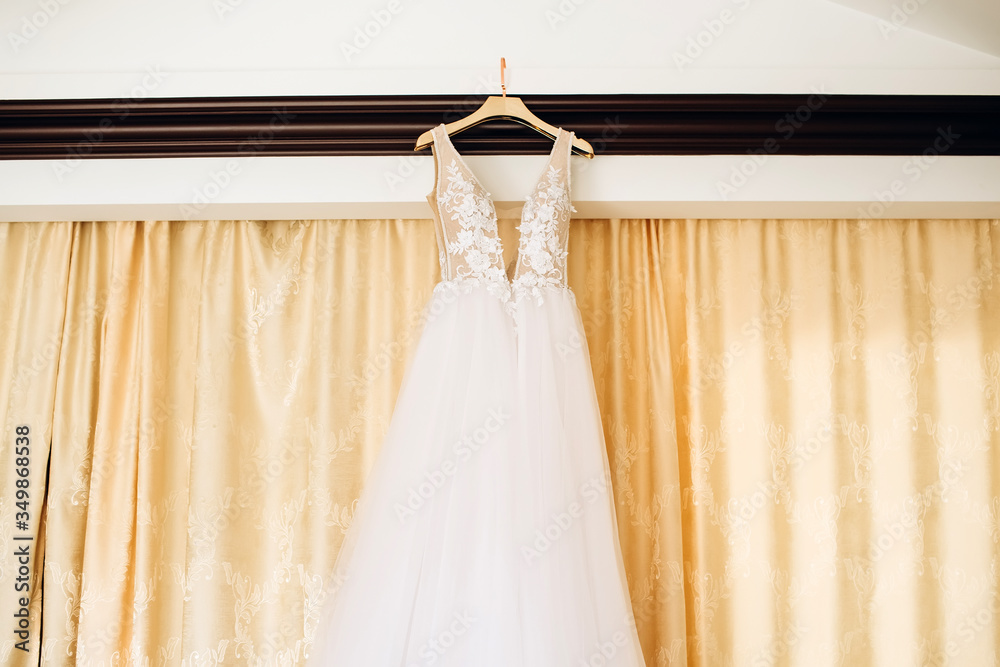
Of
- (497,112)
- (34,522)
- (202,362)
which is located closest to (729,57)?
(497,112)

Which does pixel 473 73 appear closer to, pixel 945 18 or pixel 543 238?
pixel 543 238

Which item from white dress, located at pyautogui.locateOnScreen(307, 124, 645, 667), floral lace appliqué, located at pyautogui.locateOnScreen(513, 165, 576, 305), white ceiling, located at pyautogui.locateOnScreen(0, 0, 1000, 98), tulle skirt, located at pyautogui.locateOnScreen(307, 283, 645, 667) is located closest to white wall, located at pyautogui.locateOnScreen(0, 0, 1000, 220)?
white ceiling, located at pyautogui.locateOnScreen(0, 0, 1000, 98)

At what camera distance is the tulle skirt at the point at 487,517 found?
133cm

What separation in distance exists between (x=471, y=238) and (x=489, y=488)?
63cm

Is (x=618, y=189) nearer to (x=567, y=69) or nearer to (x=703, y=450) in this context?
(x=567, y=69)

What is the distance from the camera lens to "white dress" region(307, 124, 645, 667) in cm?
134

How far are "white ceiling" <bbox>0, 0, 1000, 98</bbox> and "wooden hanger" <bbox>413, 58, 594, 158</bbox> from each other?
134mm

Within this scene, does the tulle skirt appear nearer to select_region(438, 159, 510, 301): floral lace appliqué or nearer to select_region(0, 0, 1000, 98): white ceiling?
select_region(438, 159, 510, 301): floral lace appliqué

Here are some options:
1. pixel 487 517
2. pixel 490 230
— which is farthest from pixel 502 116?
pixel 487 517

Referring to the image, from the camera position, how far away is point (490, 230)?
1.67 metres

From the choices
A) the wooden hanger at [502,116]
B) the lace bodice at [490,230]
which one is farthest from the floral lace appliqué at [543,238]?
the wooden hanger at [502,116]

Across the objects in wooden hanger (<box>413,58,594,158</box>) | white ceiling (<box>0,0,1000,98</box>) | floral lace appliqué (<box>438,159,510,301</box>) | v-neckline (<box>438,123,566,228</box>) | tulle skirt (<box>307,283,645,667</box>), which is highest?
white ceiling (<box>0,0,1000,98</box>)

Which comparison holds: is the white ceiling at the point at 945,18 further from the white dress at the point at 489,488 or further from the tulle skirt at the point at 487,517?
the tulle skirt at the point at 487,517

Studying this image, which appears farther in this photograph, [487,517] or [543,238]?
[543,238]
